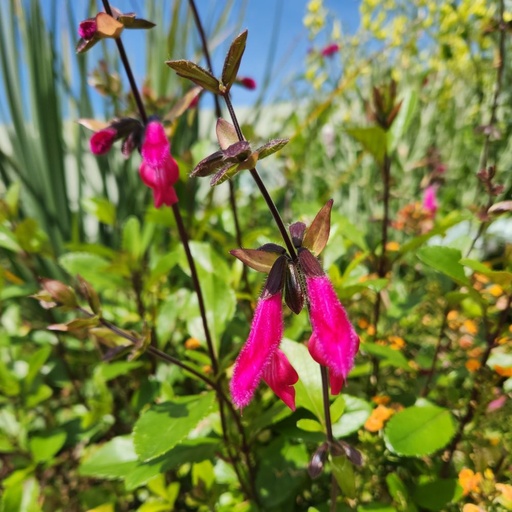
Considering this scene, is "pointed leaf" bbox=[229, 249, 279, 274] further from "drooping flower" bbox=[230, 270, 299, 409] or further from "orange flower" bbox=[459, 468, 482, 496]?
"orange flower" bbox=[459, 468, 482, 496]

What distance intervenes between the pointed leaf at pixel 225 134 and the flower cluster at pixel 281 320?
0.35 ft

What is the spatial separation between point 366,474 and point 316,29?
2.45m

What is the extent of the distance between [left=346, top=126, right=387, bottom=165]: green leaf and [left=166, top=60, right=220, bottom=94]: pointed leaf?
0.39 m

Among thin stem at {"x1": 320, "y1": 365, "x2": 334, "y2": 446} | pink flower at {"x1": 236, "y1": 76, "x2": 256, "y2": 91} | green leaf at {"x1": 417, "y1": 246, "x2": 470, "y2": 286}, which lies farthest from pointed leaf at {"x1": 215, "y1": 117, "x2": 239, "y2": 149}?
pink flower at {"x1": 236, "y1": 76, "x2": 256, "y2": 91}

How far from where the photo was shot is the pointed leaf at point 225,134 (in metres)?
0.43

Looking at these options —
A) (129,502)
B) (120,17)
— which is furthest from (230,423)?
(120,17)

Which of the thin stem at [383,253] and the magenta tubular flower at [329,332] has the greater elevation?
the magenta tubular flower at [329,332]

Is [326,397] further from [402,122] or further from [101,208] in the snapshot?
[101,208]

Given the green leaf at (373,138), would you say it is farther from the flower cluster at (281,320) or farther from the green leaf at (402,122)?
the flower cluster at (281,320)

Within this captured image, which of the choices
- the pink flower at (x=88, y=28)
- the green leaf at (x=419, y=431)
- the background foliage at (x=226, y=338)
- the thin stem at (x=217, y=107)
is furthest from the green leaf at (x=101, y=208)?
the green leaf at (x=419, y=431)

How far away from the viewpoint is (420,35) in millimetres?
2166

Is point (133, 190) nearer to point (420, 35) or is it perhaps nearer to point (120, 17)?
point (120, 17)

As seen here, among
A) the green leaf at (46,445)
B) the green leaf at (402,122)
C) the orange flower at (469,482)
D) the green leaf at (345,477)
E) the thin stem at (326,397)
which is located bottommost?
the green leaf at (46,445)

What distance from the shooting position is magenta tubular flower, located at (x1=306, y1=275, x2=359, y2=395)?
0.37m
